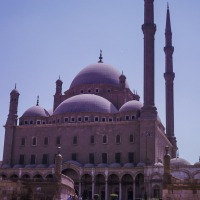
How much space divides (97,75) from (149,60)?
10627 mm

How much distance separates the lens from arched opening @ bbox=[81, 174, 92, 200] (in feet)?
135

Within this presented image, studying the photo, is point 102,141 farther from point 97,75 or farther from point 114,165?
point 97,75

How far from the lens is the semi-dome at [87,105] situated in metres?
46.2

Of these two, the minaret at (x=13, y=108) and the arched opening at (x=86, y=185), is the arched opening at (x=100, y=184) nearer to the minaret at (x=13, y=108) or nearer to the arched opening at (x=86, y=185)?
the arched opening at (x=86, y=185)

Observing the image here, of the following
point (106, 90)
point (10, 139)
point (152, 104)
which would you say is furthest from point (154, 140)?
point (10, 139)

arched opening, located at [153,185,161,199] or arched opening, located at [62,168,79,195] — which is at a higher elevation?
arched opening, located at [62,168,79,195]

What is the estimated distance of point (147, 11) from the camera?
45.9 meters

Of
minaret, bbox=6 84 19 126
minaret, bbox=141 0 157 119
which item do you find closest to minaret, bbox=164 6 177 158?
minaret, bbox=141 0 157 119

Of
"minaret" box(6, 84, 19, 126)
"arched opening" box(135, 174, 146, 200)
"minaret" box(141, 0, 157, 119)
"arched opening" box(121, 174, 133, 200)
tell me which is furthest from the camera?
"minaret" box(6, 84, 19, 126)

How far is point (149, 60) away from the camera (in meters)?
43.5

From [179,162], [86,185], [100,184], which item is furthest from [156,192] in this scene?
[86,185]

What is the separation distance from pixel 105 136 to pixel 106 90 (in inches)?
353

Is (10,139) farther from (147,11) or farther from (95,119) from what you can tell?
(147,11)

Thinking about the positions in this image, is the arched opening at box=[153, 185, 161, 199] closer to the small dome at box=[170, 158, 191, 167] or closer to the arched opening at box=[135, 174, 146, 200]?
the arched opening at box=[135, 174, 146, 200]
